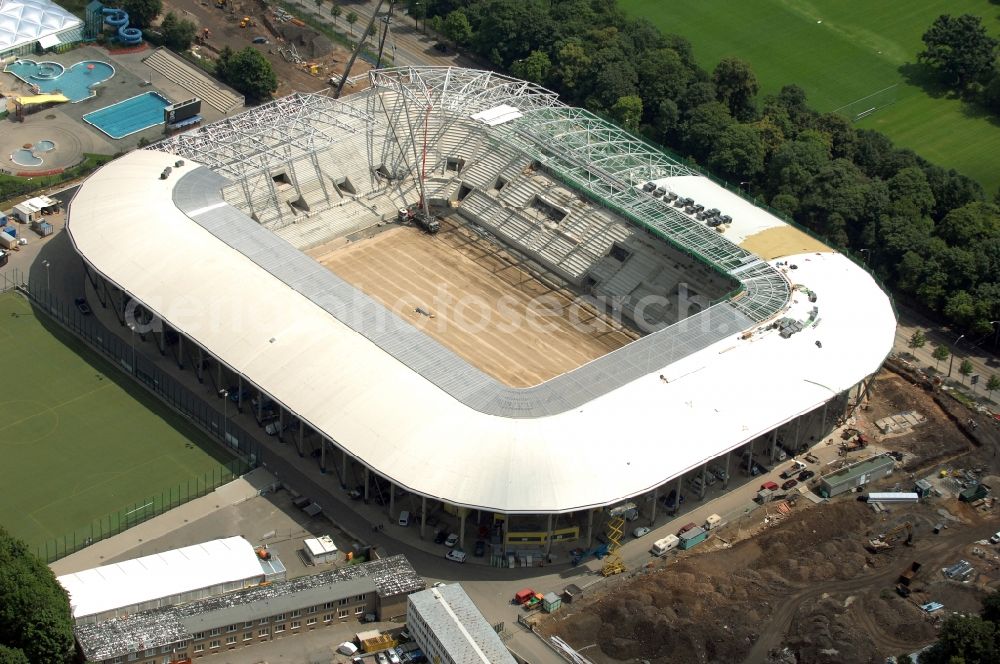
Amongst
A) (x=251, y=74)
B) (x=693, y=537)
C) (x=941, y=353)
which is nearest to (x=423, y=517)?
(x=693, y=537)

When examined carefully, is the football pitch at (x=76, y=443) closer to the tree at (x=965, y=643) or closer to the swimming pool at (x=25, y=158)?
the swimming pool at (x=25, y=158)

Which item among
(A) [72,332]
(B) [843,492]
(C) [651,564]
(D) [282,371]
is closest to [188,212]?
(A) [72,332]

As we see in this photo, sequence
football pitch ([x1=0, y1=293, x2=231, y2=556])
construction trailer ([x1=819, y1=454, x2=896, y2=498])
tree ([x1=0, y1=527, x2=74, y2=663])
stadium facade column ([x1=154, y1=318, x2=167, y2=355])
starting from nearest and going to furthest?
tree ([x1=0, y1=527, x2=74, y2=663]) < football pitch ([x1=0, y1=293, x2=231, y2=556]) < construction trailer ([x1=819, y1=454, x2=896, y2=498]) < stadium facade column ([x1=154, y1=318, x2=167, y2=355])

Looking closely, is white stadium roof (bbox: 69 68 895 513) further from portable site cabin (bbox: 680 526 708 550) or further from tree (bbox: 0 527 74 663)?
tree (bbox: 0 527 74 663)

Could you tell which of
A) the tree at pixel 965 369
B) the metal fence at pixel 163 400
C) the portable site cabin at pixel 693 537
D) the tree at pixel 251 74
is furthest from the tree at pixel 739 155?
the metal fence at pixel 163 400

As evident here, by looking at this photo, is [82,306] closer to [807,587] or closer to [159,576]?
[159,576]

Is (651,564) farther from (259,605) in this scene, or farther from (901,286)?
(901,286)

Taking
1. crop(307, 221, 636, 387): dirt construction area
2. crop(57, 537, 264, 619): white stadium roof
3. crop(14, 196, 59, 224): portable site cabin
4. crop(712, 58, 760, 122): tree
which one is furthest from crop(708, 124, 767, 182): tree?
crop(57, 537, 264, 619): white stadium roof
